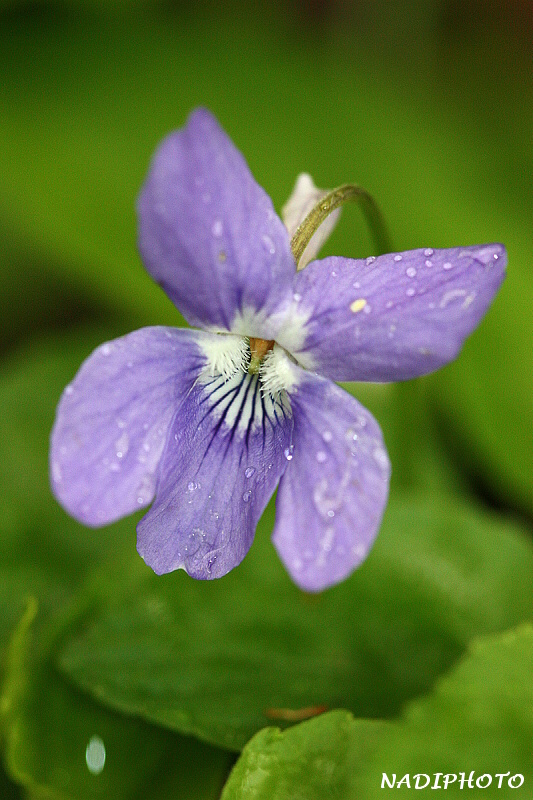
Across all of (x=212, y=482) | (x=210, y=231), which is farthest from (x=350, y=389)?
(x=210, y=231)

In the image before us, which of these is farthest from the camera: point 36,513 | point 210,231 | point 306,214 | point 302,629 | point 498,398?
point 498,398

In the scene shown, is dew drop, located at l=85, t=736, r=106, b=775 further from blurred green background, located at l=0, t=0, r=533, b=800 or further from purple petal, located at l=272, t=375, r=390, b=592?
purple petal, located at l=272, t=375, r=390, b=592

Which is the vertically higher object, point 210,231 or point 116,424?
point 210,231

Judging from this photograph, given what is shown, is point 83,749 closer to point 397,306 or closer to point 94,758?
point 94,758

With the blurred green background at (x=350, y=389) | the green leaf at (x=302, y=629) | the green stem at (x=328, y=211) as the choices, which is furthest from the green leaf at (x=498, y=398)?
the green stem at (x=328, y=211)

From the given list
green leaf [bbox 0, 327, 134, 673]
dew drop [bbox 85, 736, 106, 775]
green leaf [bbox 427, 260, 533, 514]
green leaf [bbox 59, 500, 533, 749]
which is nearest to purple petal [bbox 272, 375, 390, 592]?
green leaf [bbox 59, 500, 533, 749]

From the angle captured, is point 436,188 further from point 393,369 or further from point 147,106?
point 393,369
